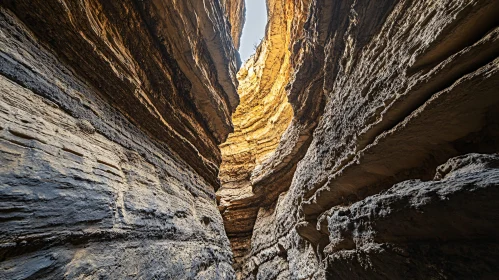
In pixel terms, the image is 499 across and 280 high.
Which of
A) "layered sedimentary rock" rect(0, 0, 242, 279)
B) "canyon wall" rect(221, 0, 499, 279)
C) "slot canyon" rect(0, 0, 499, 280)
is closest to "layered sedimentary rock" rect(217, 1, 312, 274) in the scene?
"canyon wall" rect(221, 0, 499, 279)

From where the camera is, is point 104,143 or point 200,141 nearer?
point 104,143

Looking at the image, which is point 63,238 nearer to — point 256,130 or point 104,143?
point 104,143

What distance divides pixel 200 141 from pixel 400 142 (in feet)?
13.3

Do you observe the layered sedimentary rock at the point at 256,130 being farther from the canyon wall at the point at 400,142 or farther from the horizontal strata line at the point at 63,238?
the horizontal strata line at the point at 63,238

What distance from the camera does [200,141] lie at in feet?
17.6

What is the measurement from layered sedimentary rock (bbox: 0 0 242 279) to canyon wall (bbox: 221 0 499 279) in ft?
7.74

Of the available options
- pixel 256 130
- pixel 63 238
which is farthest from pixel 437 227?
pixel 256 130

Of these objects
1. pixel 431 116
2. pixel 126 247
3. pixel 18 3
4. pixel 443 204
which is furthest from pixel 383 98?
pixel 18 3

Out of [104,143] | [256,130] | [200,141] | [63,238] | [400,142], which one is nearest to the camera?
[63,238]

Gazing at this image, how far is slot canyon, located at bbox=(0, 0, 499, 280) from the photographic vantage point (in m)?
1.74

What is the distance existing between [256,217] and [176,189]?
767 cm

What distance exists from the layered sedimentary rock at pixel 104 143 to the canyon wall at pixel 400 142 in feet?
7.74

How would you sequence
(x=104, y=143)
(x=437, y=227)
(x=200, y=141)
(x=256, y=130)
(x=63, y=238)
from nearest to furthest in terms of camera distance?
(x=63, y=238) < (x=437, y=227) < (x=104, y=143) < (x=200, y=141) < (x=256, y=130)

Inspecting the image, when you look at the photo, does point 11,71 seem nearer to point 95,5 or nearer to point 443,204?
point 95,5
